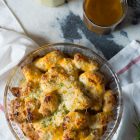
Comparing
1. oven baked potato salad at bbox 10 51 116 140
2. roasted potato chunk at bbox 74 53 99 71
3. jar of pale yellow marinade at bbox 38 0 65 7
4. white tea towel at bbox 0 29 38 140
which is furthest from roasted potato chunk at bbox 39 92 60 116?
jar of pale yellow marinade at bbox 38 0 65 7

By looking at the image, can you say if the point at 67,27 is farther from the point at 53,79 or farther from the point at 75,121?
the point at 75,121

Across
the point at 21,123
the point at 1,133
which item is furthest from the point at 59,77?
the point at 1,133

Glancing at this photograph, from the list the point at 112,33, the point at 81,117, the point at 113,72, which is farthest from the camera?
the point at 112,33

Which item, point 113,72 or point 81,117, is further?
point 113,72

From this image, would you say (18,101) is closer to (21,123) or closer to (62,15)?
(21,123)

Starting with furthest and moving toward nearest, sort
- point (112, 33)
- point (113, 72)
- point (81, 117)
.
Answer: point (112, 33) → point (113, 72) → point (81, 117)

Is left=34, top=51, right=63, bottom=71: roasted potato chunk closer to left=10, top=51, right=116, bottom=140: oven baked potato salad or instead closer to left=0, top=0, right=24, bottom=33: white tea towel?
left=10, top=51, right=116, bottom=140: oven baked potato salad
